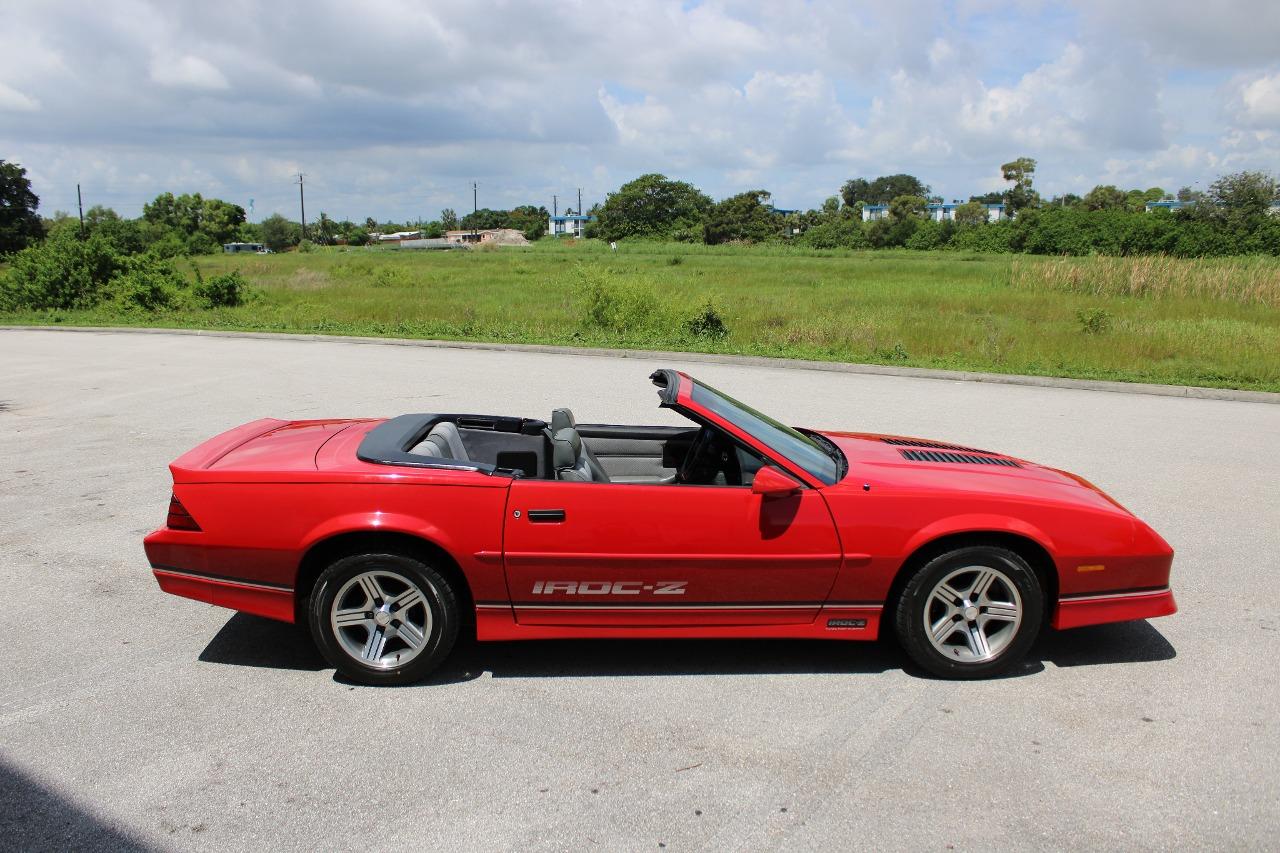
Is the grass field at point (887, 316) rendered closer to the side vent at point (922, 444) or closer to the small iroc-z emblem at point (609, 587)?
the side vent at point (922, 444)

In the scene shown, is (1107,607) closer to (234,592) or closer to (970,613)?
(970,613)

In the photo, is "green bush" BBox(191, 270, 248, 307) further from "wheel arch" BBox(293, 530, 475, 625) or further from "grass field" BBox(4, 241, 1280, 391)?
"wheel arch" BBox(293, 530, 475, 625)

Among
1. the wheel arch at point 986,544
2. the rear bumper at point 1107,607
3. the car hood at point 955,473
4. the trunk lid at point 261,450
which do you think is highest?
the trunk lid at point 261,450

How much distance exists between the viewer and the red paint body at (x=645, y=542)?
154 inches

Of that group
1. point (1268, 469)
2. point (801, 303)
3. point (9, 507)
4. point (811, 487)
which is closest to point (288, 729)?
point (811, 487)

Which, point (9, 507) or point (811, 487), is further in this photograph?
point (9, 507)

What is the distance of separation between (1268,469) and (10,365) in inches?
637

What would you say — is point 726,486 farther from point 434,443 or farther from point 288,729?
point 288,729

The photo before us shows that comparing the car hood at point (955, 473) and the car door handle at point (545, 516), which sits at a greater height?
the car hood at point (955, 473)

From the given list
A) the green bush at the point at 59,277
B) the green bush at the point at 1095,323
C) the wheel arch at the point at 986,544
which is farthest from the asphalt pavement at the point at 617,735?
the green bush at the point at 59,277

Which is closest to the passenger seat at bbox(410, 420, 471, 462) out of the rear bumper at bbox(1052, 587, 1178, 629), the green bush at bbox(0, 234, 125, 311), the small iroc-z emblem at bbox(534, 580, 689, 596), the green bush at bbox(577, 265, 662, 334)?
the small iroc-z emblem at bbox(534, 580, 689, 596)

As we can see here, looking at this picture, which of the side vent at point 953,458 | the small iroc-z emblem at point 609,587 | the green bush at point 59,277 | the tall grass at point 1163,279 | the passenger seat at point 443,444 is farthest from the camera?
the green bush at point 59,277

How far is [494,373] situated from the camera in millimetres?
13531

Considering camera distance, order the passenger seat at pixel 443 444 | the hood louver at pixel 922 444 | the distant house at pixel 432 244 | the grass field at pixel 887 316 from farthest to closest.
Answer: the distant house at pixel 432 244 < the grass field at pixel 887 316 < the hood louver at pixel 922 444 < the passenger seat at pixel 443 444
